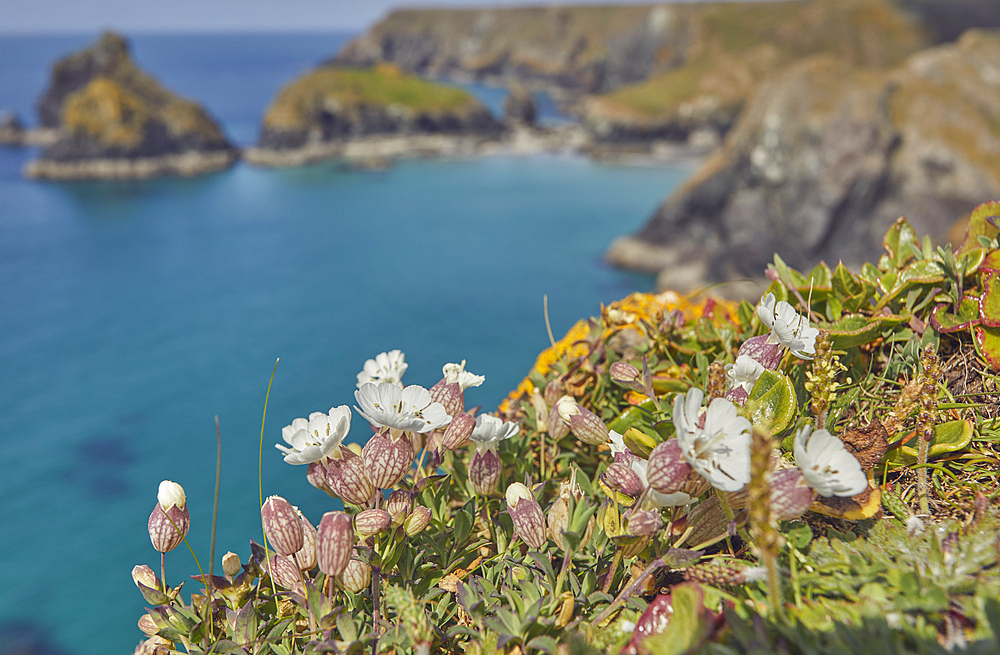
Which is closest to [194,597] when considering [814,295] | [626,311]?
[626,311]

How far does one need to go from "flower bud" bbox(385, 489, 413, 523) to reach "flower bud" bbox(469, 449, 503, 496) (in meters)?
0.20

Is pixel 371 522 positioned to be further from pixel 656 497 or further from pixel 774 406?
pixel 774 406

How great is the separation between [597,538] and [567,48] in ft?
363

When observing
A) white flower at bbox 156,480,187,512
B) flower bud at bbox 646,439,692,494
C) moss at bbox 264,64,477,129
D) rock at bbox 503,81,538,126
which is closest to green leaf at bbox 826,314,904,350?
flower bud at bbox 646,439,692,494

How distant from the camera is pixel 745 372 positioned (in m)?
1.50

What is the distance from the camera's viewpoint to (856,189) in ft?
65.0

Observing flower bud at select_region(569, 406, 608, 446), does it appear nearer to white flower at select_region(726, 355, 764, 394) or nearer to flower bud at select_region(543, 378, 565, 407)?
flower bud at select_region(543, 378, 565, 407)

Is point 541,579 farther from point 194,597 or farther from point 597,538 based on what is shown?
point 194,597

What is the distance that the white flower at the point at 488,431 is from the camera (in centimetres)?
149

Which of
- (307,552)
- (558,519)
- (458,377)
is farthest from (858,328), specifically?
(307,552)

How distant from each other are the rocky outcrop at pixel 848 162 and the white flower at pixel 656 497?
19.9 meters

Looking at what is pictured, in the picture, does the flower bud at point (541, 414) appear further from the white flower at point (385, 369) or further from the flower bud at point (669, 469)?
the flower bud at point (669, 469)

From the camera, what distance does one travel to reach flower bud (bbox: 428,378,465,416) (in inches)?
63.3

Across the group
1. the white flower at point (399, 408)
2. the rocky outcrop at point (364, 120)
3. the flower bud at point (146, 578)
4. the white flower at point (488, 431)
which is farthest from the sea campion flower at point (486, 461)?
the rocky outcrop at point (364, 120)
